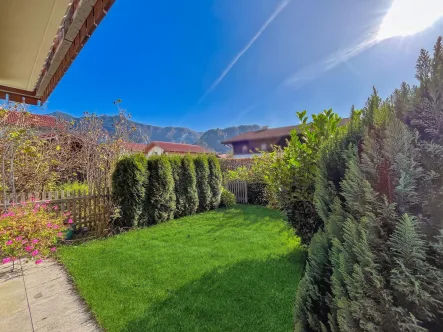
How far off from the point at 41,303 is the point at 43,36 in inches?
124

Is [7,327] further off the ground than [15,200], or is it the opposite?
[15,200]

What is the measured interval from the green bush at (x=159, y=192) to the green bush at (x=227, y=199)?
2.98 meters

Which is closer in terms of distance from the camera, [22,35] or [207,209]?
[22,35]

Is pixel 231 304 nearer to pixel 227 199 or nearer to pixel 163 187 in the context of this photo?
pixel 163 187

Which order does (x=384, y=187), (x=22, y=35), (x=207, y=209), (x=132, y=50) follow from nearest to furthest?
(x=384, y=187), (x=22, y=35), (x=207, y=209), (x=132, y=50)

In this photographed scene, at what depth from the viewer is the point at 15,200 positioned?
4.94 m

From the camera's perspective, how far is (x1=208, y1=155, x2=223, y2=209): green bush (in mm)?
9320

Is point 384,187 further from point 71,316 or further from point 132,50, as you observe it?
point 132,50

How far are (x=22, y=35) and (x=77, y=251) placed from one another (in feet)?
12.9

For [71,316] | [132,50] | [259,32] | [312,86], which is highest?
[132,50]

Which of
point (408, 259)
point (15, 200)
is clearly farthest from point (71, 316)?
point (15, 200)

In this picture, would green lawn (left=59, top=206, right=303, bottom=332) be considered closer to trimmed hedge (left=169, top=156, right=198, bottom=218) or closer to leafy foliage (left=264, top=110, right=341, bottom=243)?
leafy foliage (left=264, top=110, right=341, bottom=243)

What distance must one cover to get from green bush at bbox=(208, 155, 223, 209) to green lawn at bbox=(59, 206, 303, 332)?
361cm

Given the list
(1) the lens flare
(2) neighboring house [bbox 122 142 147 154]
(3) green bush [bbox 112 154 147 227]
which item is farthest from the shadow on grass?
(2) neighboring house [bbox 122 142 147 154]
